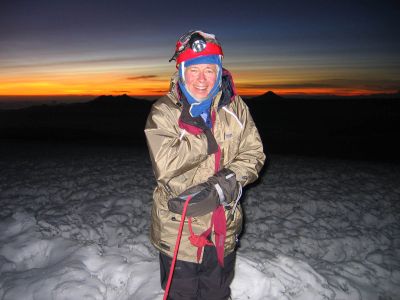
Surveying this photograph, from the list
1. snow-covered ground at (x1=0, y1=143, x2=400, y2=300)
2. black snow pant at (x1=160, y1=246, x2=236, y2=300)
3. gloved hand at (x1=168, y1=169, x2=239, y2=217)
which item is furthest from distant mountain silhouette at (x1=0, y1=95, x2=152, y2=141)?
gloved hand at (x1=168, y1=169, x2=239, y2=217)

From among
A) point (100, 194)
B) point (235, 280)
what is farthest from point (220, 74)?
point (100, 194)

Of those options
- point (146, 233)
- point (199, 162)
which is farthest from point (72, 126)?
point (199, 162)

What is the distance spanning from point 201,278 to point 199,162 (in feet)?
4.00

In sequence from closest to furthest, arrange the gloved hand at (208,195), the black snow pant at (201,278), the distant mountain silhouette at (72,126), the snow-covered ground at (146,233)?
the gloved hand at (208,195) < the black snow pant at (201,278) < the snow-covered ground at (146,233) < the distant mountain silhouette at (72,126)

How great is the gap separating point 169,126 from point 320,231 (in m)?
4.51

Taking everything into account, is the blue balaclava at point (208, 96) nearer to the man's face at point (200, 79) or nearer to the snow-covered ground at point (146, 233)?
the man's face at point (200, 79)

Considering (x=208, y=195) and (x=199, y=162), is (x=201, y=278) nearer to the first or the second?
(x=208, y=195)

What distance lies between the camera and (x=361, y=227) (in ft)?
18.0

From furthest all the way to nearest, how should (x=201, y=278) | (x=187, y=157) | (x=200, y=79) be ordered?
(x=201, y=278) → (x=200, y=79) → (x=187, y=157)

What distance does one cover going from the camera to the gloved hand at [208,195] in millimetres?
1967

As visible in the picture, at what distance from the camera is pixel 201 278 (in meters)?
2.54

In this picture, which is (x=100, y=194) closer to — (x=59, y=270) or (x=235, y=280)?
(x=59, y=270)

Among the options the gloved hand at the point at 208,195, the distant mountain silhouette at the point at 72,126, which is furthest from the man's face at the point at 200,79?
the distant mountain silhouette at the point at 72,126

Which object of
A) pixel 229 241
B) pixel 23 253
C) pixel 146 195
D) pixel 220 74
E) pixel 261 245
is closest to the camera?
pixel 220 74
